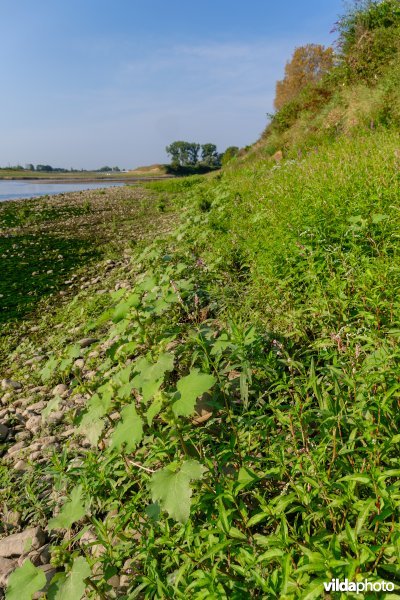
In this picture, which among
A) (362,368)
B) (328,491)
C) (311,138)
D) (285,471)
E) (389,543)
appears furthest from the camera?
(311,138)

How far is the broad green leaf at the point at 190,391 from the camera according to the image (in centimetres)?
181

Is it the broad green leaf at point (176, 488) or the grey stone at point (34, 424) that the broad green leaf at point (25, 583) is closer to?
the broad green leaf at point (176, 488)

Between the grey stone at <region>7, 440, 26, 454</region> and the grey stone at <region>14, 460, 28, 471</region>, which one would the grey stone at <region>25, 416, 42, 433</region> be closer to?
the grey stone at <region>7, 440, 26, 454</region>

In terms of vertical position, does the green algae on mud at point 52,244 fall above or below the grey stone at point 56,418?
above

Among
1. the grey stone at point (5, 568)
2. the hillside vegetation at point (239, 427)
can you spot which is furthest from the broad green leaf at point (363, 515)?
the grey stone at point (5, 568)

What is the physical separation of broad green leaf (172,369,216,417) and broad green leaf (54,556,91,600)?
2.42 feet

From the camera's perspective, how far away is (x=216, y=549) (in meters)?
1.49

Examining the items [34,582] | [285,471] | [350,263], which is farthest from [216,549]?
[350,263]

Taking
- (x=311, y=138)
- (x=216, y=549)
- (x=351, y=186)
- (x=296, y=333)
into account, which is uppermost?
(x=311, y=138)

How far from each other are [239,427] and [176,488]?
0.74 m

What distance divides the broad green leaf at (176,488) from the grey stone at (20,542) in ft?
4.11

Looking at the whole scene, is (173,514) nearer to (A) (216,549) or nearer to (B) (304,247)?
(A) (216,549)

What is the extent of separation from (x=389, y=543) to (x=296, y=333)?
1693 mm

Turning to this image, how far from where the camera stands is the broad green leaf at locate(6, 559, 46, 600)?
1490mm
